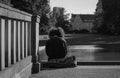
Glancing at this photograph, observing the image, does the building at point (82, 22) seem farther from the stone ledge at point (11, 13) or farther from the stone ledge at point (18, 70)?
the stone ledge at point (11, 13)

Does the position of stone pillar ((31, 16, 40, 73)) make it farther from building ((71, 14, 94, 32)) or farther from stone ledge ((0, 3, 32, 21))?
building ((71, 14, 94, 32))

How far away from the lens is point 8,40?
5609 mm

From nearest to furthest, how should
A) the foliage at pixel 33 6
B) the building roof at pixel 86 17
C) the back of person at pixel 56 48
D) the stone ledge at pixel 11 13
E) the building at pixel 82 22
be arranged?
the stone ledge at pixel 11 13 < the back of person at pixel 56 48 < the foliage at pixel 33 6 < the building at pixel 82 22 < the building roof at pixel 86 17

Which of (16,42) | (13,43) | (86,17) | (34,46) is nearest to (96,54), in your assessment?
(34,46)

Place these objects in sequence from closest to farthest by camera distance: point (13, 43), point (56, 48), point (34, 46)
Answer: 1. point (13, 43)
2. point (34, 46)
3. point (56, 48)

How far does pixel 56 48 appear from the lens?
10539 millimetres

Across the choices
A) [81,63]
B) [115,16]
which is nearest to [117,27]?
[115,16]

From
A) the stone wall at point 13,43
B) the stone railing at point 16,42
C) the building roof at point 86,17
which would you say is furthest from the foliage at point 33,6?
the building roof at point 86,17

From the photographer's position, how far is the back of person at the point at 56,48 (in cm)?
1052

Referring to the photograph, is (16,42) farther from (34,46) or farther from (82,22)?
(82,22)

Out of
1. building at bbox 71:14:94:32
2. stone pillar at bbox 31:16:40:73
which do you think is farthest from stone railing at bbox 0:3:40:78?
building at bbox 71:14:94:32

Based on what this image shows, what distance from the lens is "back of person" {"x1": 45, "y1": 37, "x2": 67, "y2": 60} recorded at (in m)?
10.5

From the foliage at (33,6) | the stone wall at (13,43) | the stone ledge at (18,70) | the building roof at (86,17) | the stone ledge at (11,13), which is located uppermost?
the building roof at (86,17)

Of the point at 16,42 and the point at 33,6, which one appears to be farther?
the point at 33,6
